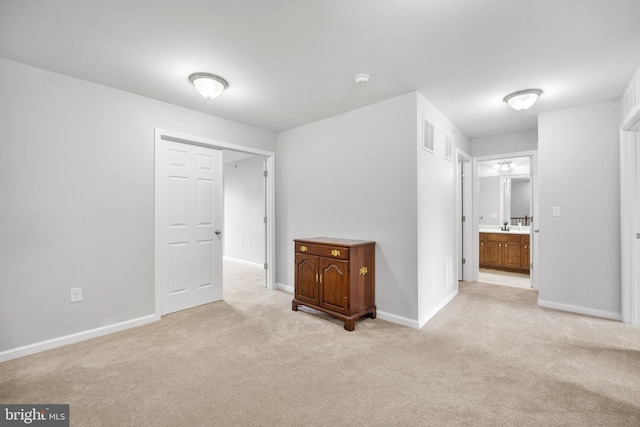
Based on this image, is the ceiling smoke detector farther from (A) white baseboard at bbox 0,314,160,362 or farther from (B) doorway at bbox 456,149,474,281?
(A) white baseboard at bbox 0,314,160,362

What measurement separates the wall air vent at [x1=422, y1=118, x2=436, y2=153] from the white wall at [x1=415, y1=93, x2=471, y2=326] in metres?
0.06

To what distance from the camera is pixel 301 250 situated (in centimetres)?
349

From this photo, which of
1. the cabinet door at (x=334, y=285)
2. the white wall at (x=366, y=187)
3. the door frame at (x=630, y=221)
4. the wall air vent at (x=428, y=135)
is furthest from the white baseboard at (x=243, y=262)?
the door frame at (x=630, y=221)

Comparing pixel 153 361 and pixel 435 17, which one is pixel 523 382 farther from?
pixel 153 361

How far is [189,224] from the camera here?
11.9 ft

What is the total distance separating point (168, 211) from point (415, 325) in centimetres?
305

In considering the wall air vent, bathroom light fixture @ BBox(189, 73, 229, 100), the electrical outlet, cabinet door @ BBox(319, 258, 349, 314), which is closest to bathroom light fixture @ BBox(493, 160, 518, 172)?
the wall air vent

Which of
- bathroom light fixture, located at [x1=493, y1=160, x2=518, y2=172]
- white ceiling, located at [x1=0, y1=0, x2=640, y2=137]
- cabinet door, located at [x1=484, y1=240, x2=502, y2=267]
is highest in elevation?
white ceiling, located at [x1=0, y1=0, x2=640, y2=137]

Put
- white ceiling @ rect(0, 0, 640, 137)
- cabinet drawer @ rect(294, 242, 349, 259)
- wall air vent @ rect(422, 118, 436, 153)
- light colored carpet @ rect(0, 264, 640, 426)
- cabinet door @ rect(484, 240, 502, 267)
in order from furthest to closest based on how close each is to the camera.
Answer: cabinet door @ rect(484, 240, 502, 267), wall air vent @ rect(422, 118, 436, 153), cabinet drawer @ rect(294, 242, 349, 259), white ceiling @ rect(0, 0, 640, 137), light colored carpet @ rect(0, 264, 640, 426)

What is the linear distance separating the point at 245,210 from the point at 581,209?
578 cm

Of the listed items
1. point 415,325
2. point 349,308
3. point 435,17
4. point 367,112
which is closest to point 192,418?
point 349,308

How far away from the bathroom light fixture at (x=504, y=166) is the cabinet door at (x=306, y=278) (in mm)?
5022

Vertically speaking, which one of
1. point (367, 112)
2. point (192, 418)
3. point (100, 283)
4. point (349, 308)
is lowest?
point (192, 418)

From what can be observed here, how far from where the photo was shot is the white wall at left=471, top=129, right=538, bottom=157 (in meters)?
4.39
